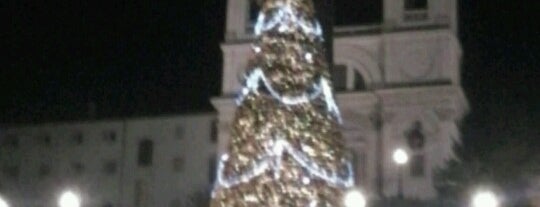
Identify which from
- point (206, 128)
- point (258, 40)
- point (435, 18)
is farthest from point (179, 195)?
point (258, 40)

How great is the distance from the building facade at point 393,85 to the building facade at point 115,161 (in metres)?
9.62

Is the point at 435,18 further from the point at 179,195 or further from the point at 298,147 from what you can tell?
the point at 298,147

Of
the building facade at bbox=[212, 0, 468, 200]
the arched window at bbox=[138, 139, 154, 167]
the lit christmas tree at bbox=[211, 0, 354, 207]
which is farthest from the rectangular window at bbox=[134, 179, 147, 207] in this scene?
the lit christmas tree at bbox=[211, 0, 354, 207]

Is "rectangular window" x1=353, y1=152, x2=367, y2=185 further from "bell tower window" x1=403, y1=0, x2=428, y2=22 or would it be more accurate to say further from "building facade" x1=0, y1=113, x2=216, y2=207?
"building facade" x1=0, y1=113, x2=216, y2=207

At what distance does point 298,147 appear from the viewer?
63.4ft

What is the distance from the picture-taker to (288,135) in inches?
760

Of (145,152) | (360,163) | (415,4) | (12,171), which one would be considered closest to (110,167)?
(145,152)

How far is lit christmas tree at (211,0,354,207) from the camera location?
19297 millimetres

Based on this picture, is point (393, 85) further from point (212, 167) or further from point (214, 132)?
point (212, 167)

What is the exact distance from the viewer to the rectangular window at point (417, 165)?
60.5 metres

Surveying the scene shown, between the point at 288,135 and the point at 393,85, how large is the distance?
1694 inches

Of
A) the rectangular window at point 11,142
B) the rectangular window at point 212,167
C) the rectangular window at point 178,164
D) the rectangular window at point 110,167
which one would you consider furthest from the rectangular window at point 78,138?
the rectangular window at point 212,167

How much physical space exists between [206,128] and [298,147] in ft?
179

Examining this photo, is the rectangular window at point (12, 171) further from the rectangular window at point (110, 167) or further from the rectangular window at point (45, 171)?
the rectangular window at point (110, 167)
